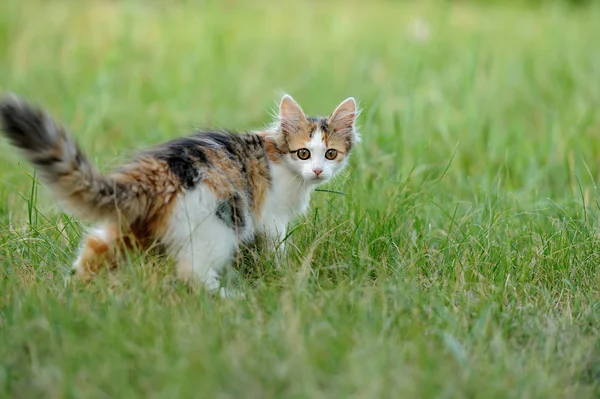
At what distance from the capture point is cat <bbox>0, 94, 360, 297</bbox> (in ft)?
10.5

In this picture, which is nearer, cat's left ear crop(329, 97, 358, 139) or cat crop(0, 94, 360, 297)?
cat crop(0, 94, 360, 297)

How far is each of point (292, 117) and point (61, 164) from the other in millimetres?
1443

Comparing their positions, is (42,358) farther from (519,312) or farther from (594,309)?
A: (594,309)

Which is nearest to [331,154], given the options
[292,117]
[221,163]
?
[292,117]

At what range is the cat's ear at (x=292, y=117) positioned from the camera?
4.29 meters

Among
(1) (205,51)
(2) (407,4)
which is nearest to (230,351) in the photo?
(1) (205,51)

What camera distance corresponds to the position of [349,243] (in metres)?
3.95

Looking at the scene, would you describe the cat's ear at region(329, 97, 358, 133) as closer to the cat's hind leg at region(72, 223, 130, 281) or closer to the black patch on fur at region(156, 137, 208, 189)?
the black patch on fur at region(156, 137, 208, 189)

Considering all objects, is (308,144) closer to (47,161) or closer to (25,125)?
(47,161)

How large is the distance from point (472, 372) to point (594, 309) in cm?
97

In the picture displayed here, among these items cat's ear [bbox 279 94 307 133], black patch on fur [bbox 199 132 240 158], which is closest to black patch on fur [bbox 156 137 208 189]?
black patch on fur [bbox 199 132 240 158]

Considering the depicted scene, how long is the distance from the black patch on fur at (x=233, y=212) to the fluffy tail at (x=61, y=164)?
1.42 feet

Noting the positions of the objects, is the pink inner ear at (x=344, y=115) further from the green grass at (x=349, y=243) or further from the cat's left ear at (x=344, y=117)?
the green grass at (x=349, y=243)

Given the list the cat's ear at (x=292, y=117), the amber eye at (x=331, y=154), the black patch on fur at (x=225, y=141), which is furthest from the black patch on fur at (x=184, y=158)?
the amber eye at (x=331, y=154)
